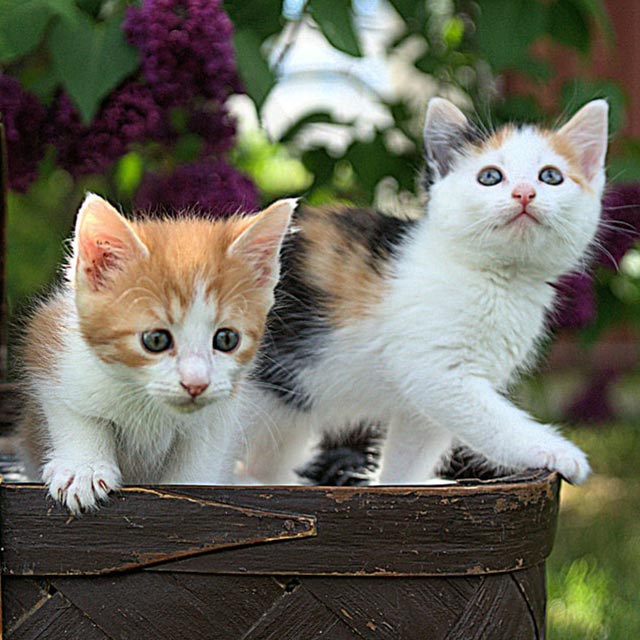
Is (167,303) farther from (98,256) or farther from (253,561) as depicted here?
(253,561)

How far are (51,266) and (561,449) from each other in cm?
102

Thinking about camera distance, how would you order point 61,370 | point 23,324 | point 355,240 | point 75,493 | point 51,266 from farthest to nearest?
point 51,266, point 355,240, point 23,324, point 61,370, point 75,493

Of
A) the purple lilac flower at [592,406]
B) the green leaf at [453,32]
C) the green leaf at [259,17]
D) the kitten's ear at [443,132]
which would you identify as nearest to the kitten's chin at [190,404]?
the kitten's ear at [443,132]

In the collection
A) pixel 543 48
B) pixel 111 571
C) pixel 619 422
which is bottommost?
pixel 619 422

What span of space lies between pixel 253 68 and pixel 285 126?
542 millimetres

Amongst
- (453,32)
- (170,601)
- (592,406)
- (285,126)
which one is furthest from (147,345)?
(592,406)

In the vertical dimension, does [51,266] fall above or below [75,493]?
below

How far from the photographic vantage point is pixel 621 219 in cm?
146

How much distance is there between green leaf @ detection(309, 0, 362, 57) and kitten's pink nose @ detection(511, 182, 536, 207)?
0.36m

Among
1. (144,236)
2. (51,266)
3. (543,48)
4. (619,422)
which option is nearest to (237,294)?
(144,236)

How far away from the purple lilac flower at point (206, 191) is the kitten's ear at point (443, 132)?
25 centimetres

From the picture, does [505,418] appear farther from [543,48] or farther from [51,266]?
[543,48]

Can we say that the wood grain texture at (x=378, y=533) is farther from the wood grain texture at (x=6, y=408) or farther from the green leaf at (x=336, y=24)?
the green leaf at (x=336, y=24)

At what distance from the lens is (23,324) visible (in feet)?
3.51
